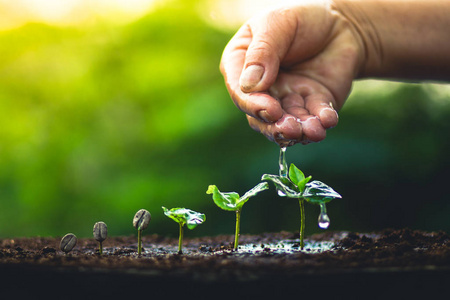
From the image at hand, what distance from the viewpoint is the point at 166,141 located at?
11.0 ft

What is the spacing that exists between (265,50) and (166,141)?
207 centimetres

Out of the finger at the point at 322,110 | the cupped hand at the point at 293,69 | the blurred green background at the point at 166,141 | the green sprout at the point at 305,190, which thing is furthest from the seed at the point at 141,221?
the blurred green background at the point at 166,141

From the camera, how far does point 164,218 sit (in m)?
3.17

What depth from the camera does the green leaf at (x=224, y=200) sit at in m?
1.21

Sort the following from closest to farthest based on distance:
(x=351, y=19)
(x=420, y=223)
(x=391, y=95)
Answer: (x=351, y=19), (x=420, y=223), (x=391, y=95)

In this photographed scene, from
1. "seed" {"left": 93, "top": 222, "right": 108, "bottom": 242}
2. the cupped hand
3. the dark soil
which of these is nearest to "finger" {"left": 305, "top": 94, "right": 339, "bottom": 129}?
the cupped hand

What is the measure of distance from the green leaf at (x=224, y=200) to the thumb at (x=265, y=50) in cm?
33

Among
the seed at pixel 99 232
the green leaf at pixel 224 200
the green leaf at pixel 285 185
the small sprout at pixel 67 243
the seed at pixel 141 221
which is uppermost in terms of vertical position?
the green leaf at pixel 285 185

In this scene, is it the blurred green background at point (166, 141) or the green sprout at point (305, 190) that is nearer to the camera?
the green sprout at point (305, 190)

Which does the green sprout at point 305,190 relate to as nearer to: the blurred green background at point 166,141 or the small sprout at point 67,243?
the small sprout at point 67,243

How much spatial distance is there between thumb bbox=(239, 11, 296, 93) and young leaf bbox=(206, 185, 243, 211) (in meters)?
0.33

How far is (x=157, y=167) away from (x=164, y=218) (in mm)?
407

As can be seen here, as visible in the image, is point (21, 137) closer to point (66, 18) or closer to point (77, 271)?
point (66, 18)

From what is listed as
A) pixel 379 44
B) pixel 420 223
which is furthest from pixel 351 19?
pixel 420 223
